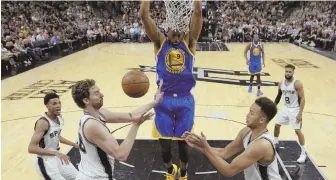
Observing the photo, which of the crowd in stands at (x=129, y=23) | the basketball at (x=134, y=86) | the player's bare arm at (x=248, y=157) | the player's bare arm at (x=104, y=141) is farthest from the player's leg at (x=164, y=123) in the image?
the crowd in stands at (x=129, y=23)

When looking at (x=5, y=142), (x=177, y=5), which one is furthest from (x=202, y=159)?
(x=5, y=142)

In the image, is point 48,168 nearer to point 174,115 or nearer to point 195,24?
point 174,115

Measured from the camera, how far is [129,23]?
2416 cm

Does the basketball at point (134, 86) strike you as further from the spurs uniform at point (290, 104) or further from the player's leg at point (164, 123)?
the spurs uniform at point (290, 104)

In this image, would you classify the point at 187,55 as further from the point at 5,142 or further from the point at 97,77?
the point at 97,77

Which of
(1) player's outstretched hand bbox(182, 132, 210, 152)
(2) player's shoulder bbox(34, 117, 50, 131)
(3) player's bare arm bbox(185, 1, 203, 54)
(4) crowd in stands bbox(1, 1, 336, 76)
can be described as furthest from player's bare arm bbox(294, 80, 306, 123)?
(4) crowd in stands bbox(1, 1, 336, 76)

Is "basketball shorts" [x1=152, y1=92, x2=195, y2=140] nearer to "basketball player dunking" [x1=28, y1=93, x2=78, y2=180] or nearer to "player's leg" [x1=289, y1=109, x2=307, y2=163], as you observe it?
"basketball player dunking" [x1=28, y1=93, x2=78, y2=180]

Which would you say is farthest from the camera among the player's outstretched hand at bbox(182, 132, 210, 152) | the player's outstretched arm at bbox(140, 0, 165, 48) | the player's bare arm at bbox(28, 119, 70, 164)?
the player's outstretched arm at bbox(140, 0, 165, 48)

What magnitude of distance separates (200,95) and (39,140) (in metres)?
5.92

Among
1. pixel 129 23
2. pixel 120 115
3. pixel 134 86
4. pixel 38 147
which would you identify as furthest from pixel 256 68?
pixel 129 23

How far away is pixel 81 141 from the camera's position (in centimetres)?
311

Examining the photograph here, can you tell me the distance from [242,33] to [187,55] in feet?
62.1

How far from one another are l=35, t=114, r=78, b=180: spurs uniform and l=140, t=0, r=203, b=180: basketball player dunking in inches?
44.9

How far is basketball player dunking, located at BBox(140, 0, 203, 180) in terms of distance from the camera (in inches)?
171
